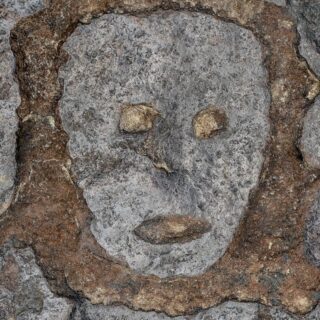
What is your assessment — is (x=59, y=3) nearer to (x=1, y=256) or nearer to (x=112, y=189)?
(x=112, y=189)

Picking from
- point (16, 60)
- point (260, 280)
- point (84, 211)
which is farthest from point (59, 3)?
point (260, 280)

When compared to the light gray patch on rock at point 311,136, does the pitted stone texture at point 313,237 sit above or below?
below

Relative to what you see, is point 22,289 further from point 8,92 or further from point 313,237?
point 313,237

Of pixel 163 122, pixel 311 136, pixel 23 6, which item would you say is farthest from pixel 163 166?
pixel 23 6

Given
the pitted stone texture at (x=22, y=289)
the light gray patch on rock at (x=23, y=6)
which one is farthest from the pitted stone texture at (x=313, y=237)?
the light gray patch on rock at (x=23, y=6)

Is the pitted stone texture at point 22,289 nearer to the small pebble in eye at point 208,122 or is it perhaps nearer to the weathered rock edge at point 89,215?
the weathered rock edge at point 89,215

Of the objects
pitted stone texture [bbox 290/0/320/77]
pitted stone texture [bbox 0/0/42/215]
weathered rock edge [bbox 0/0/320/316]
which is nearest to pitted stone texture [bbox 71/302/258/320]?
weathered rock edge [bbox 0/0/320/316]
